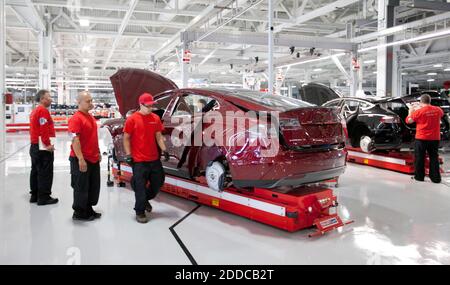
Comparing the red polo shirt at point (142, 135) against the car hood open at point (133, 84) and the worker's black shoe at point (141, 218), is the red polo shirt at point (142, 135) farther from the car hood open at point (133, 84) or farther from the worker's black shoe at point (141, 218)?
the car hood open at point (133, 84)

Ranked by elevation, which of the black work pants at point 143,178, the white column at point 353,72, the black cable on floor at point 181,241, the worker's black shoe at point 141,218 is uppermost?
the white column at point 353,72

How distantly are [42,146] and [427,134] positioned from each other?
5525 mm

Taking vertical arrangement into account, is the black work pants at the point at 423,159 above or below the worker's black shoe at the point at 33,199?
above

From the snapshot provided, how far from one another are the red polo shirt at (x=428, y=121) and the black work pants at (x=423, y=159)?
0.32 ft

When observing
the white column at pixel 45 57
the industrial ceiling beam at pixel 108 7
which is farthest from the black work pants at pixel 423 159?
the white column at pixel 45 57

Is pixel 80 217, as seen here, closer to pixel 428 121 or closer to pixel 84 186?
pixel 84 186

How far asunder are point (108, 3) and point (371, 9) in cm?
845

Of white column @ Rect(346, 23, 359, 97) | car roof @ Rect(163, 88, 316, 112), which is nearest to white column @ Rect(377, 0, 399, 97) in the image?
white column @ Rect(346, 23, 359, 97)

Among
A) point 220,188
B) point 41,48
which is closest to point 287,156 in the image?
point 220,188

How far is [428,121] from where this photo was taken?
5918mm

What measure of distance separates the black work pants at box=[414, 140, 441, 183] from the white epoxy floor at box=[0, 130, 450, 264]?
82 cm

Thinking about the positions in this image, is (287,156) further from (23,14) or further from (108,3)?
(23,14)

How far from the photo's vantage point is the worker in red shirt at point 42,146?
4465mm

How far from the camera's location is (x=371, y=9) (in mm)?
12672
